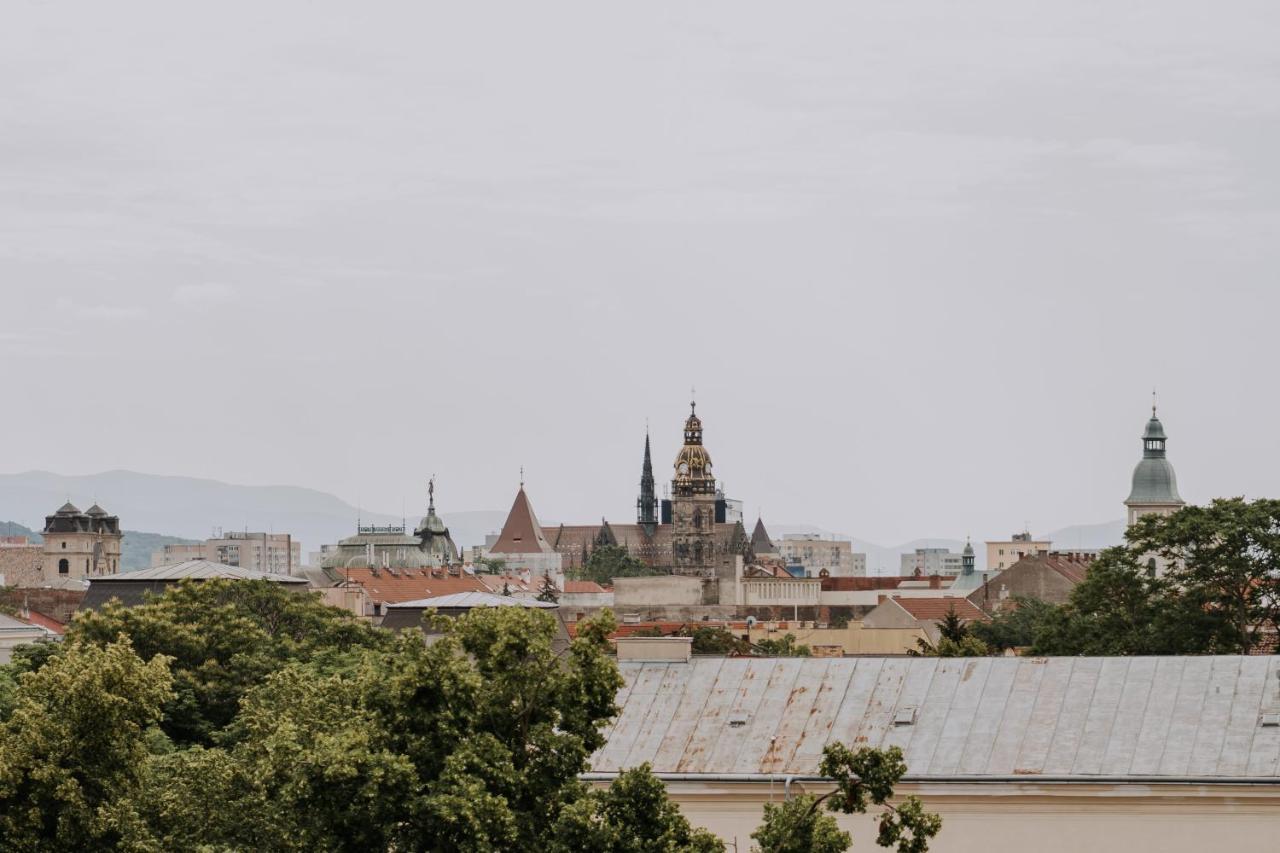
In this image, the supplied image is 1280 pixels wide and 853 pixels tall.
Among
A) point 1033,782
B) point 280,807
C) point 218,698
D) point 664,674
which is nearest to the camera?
point 280,807

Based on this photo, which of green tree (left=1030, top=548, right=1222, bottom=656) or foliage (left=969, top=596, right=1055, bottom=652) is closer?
green tree (left=1030, top=548, right=1222, bottom=656)

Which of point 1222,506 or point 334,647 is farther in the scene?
point 1222,506

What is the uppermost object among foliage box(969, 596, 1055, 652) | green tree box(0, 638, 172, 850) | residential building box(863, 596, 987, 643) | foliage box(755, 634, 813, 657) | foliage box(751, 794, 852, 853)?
residential building box(863, 596, 987, 643)

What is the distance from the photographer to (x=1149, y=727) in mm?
48594

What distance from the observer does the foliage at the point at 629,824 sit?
36.9m

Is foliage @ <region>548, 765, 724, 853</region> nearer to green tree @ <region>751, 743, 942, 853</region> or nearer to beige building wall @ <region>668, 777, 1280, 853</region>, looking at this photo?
green tree @ <region>751, 743, 942, 853</region>

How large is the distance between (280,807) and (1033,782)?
14.1m

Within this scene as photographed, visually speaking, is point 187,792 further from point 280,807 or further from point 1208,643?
point 1208,643

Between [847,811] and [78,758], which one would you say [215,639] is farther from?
[847,811]

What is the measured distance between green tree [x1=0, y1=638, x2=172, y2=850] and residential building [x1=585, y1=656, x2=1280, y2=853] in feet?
29.0

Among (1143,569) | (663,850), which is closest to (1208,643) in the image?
(1143,569)

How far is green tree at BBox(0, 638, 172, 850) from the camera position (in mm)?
48000

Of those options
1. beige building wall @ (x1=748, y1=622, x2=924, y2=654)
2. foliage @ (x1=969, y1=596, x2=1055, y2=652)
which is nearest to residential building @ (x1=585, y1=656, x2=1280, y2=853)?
foliage @ (x1=969, y1=596, x2=1055, y2=652)

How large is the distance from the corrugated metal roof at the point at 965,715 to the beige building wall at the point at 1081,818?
0.54 metres
